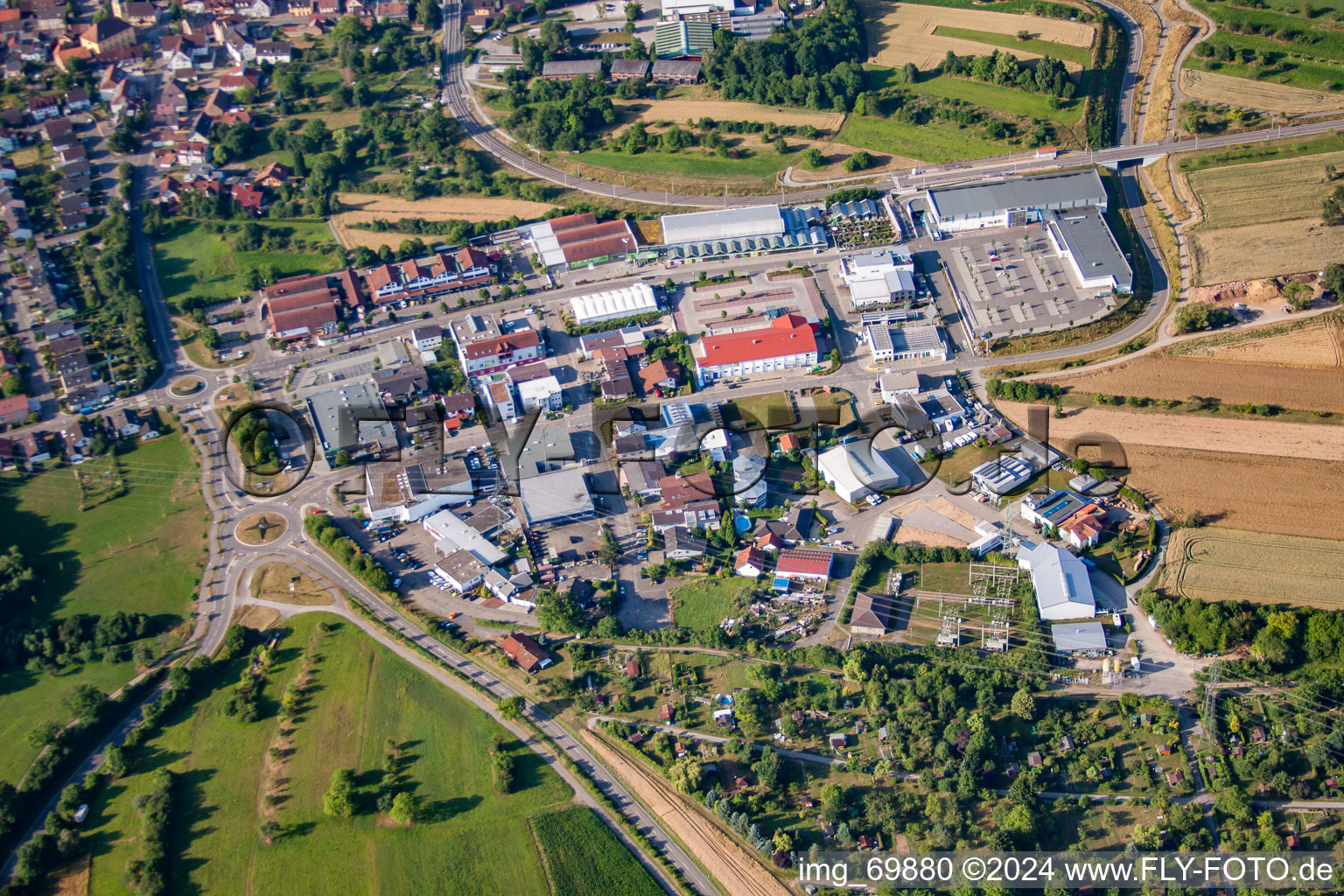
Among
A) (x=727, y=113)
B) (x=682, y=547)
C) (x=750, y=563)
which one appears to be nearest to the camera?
(x=750, y=563)

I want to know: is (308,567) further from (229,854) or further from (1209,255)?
(1209,255)

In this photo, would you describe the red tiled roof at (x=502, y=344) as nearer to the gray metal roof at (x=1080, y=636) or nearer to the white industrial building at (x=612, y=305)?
the white industrial building at (x=612, y=305)

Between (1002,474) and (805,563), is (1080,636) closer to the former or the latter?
(1002,474)

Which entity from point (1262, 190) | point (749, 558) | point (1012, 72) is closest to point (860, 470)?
point (749, 558)

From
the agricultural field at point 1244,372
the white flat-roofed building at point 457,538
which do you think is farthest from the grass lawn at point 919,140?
the white flat-roofed building at point 457,538

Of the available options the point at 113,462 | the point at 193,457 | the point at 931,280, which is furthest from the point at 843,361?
the point at 113,462

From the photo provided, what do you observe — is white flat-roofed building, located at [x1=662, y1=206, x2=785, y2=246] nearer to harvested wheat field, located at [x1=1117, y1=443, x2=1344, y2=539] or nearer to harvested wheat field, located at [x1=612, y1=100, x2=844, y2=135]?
harvested wheat field, located at [x1=612, y1=100, x2=844, y2=135]

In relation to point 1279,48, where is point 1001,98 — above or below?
below
